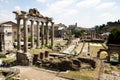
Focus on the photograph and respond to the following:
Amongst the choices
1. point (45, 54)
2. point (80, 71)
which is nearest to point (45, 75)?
point (80, 71)

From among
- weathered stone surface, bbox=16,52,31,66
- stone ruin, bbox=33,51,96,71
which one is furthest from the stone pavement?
stone ruin, bbox=33,51,96,71

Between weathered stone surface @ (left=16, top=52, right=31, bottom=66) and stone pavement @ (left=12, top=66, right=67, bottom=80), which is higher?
weathered stone surface @ (left=16, top=52, right=31, bottom=66)

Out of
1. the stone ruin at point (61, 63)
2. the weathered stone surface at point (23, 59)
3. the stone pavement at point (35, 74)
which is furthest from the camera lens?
the weathered stone surface at point (23, 59)

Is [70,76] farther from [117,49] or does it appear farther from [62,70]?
[117,49]

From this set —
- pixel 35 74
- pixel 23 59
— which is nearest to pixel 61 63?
pixel 35 74

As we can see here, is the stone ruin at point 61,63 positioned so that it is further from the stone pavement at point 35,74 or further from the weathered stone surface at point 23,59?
the stone pavement at point 35,74

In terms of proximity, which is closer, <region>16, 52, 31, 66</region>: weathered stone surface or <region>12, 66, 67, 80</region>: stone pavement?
<region>12, 66, 67, 80</region>: stone pavement

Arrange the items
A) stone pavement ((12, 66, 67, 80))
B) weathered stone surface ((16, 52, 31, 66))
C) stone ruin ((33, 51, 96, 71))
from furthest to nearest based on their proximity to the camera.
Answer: weathered stone surface ((16, 52, 31, 66))
stone ruin ((33, 51, 96, 71))
stone pavement ((12, 66, 67, 80))

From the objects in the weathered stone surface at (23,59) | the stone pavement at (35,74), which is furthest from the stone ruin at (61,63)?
the stone pavement at (35,74)

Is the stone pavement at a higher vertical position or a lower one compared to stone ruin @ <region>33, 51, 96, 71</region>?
lower

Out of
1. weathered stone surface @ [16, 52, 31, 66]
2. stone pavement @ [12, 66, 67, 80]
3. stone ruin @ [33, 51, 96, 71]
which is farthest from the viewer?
weathered stone surface @ [16, 52, 31, 66]

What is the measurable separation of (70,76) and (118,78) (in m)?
7.41

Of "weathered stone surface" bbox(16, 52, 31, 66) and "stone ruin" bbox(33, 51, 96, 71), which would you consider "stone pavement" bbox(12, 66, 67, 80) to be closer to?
"weathered stone surface" bbox(16, 52, 31, 66)

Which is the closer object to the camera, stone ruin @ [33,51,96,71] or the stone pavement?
the stone pavement
